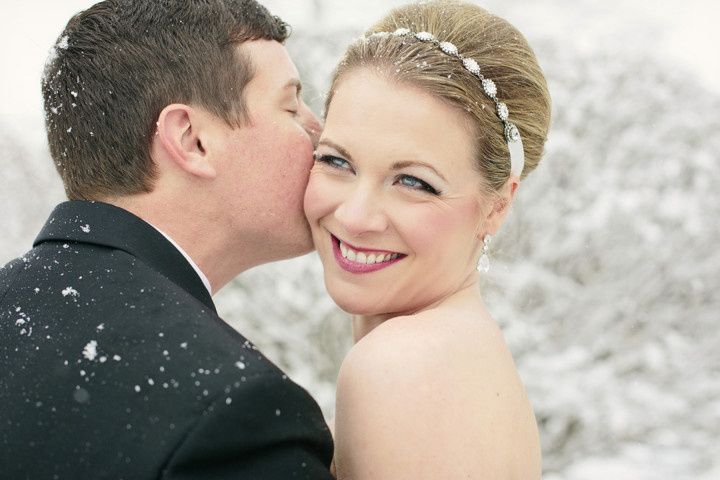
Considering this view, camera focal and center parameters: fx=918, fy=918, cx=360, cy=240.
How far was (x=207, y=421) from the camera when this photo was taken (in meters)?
1.79

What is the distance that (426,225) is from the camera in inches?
98.1

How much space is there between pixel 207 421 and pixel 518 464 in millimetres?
931

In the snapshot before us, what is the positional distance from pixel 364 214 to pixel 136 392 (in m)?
0.85

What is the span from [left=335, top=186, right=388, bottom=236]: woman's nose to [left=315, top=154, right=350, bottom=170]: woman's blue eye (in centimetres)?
14

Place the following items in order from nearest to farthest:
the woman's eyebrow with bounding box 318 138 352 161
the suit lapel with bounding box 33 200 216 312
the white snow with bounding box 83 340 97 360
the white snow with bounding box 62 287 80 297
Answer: the white snow with bounding box 83 340 97 360, the white snow with bounding box 62 287 80 297, the suit lapel with bounding box 33 200 216 312, the woman's eyebrow with bounding box 318 138 352 161

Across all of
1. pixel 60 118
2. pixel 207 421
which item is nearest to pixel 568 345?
pixel 60 118

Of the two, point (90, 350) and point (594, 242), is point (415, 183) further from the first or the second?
point (594, 242)

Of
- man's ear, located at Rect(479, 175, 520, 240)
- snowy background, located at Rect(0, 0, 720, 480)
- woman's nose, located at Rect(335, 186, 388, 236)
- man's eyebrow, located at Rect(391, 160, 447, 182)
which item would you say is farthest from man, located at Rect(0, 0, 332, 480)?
snowy background, located at Rect(0, 0, 720, 480)

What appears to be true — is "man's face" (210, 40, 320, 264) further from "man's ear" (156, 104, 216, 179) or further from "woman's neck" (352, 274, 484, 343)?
"woman's neck" (352, 274, 484, 343)

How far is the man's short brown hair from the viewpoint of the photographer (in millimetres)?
2609

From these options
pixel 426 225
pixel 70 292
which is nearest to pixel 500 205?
pixel 426 225

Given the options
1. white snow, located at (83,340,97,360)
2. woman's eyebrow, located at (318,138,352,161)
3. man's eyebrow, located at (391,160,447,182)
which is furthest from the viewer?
woman's eyebrow, located at (318,138,352,161)

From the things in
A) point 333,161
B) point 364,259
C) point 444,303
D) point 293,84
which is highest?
point 293,84

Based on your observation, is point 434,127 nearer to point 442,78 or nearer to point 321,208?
point 442,78
